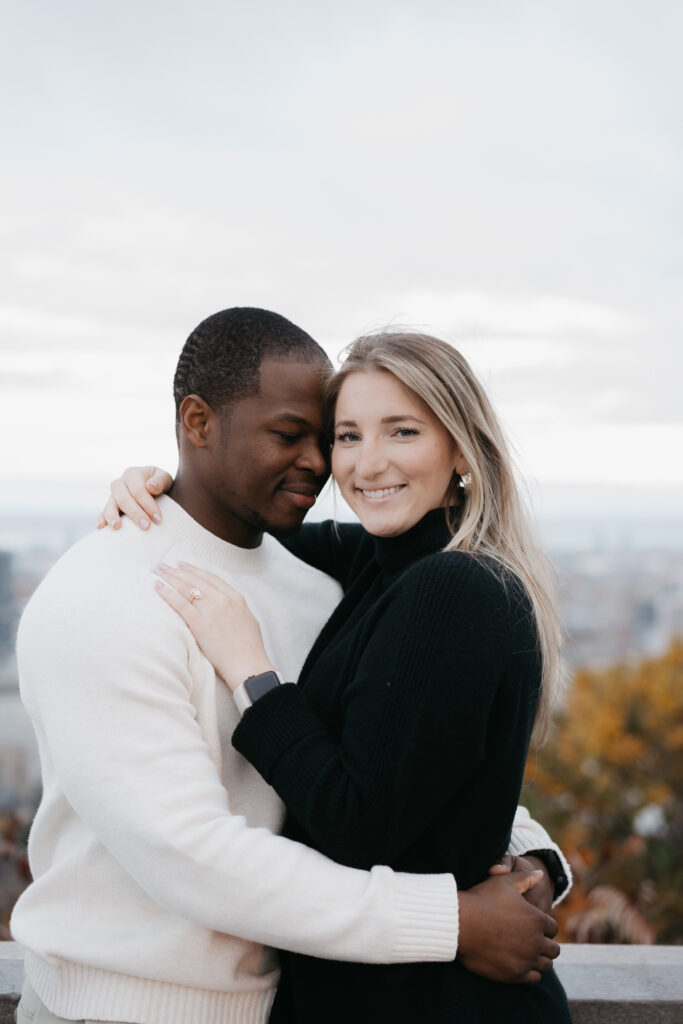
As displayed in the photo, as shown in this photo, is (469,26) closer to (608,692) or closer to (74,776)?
(608,692)

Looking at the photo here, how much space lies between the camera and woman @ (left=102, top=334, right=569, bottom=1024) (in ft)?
5.49

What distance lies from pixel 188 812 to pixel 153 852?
90mm

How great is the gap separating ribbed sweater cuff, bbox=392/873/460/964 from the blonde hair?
468 millimetres

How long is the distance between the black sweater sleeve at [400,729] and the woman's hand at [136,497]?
→ 53 centimetres

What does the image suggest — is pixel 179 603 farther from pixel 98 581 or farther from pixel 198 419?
pixel 198 419

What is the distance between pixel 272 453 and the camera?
207 centimetres

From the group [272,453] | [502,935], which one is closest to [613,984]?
[502,935]

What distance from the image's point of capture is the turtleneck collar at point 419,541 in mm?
2025

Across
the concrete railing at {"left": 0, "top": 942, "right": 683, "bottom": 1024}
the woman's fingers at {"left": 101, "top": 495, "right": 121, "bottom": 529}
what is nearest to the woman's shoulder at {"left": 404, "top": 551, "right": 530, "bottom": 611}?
the woman's fingers at {"left": 101, "top": 495, "right": 121, "bottom": 529}

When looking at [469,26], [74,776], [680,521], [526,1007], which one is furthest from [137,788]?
[680,521]

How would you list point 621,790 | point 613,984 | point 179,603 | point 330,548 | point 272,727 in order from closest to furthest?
point 272,727 < point 179,603 < point 613,984 < point 330,548 < point 621,790

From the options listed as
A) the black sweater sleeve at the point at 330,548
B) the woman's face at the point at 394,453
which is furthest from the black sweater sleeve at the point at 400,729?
the black sweater sleeve at the point at 330,548

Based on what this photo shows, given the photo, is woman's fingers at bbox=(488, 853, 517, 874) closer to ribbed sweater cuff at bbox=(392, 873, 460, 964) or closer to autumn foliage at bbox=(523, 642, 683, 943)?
ribbed sweater cuff at bbox=(392, 873, 460, 964)

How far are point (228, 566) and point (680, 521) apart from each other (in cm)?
579
